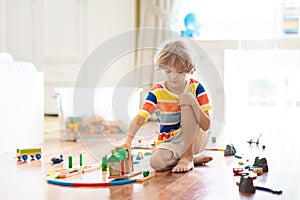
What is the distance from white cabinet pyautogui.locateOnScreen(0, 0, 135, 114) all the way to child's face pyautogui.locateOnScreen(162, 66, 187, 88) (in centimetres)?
221

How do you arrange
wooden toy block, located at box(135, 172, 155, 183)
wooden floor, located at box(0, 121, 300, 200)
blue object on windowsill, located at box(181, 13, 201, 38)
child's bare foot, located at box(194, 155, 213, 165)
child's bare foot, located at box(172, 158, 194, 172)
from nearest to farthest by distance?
wooden floor, located at box(0, 121, 300, 200) < wooden toy block, located at box(135, 172, 155, 183) < child's bare foot, located at box(172, 158, 194, 172) < child's bare foot, located at box(194, 155, 213, 165) < blue object on windowsill, located at box(181, 13, 201, 38)

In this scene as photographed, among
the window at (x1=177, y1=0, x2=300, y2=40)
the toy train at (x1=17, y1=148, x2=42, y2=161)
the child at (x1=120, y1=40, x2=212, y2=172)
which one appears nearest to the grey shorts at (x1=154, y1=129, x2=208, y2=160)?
the child at (x1=120, y1=40, x2=212, y2=172)

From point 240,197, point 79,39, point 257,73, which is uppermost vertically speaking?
point 79,39

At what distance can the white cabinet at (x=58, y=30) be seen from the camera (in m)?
4.15

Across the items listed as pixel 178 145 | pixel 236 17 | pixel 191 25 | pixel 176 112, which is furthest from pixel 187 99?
pixel 236 17

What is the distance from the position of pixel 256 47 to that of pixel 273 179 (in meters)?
2.13

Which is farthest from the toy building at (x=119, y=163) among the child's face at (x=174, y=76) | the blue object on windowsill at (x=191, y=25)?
the blue object on windowsill at (x=191, y=25)

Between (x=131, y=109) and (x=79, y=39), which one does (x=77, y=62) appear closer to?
(x=79, y=39)

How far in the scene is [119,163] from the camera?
168 cm

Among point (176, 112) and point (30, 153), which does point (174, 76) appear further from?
point (30, 153)

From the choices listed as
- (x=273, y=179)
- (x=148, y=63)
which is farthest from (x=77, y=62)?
(x=273, y=179)

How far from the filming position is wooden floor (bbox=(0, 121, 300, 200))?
1469 mm

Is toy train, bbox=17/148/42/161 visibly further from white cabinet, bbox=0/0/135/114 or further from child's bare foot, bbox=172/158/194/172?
white cabinet, bbox=0/0/135/114

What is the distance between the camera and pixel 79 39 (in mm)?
4207
